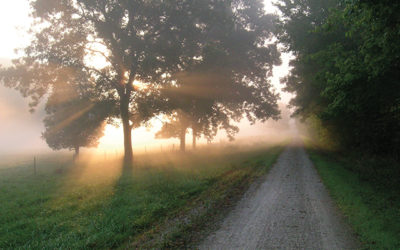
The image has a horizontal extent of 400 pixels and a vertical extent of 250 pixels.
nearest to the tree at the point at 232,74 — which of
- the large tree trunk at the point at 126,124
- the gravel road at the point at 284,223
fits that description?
the large tree trunk at the point at 126,124

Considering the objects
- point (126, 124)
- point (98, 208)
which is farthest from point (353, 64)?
point (126, 124)

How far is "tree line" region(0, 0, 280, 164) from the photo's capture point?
1878cm

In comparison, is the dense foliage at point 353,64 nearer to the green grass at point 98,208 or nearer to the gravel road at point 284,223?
the gravel road at point 284,223

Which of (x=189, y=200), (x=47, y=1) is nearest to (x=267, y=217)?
(x=189, y=200)

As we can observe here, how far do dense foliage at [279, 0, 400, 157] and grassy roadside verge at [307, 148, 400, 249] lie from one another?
3365mm

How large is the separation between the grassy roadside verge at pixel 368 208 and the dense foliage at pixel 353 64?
11.0 ft

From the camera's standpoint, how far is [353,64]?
31.1 ft

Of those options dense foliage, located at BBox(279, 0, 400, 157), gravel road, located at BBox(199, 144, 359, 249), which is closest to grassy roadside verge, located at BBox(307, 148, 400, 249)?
gravel road, located at BBox(199, 144, 359, 249)

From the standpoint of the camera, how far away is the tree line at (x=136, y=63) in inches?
739

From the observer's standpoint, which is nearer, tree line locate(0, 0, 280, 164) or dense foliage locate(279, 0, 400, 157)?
dense foliage locate(279, 0, 400, 157)

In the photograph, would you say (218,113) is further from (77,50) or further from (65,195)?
(65,195)

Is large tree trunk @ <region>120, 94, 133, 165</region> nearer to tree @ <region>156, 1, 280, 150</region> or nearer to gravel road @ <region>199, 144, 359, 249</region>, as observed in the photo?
tree @ <region>156, 1, 280, 150</region>

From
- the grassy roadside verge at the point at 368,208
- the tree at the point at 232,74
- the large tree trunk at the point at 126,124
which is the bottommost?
the grassy roadside verge at the point at 368,208

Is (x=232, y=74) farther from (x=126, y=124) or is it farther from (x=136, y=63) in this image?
(x=126, y=124)
